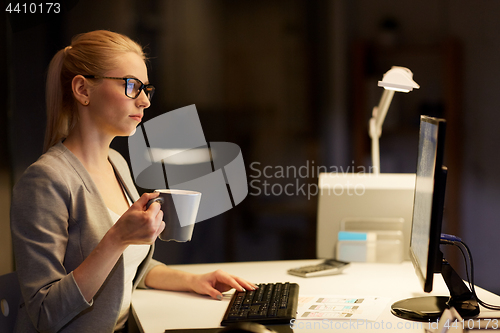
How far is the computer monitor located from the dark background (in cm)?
146

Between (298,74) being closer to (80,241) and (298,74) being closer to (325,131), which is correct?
(325,131)

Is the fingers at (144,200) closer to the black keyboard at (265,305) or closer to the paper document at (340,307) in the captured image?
the black keyboard at (265,305)

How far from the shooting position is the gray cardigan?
1.06 meters

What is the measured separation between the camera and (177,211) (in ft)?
3.65

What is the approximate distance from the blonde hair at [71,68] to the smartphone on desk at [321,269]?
35.4 inches

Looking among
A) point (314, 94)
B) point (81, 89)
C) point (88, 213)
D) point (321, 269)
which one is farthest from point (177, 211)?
point (314, 94)

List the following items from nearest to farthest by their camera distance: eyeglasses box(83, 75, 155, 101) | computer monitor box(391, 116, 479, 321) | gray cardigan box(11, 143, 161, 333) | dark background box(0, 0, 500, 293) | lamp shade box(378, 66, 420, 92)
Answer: computer monitor box(391, 116, 479, 321), gray cardigan box(11, 143, 161, 333), eyeglasses box(83, 75, 155, 101), lamp shade box(378, 66, 420, 92), dark background box(0, 0, 500, 293)

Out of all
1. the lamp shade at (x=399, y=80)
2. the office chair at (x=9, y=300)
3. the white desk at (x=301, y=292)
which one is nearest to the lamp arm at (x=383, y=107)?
the lamp shade at (x=399, y=80)

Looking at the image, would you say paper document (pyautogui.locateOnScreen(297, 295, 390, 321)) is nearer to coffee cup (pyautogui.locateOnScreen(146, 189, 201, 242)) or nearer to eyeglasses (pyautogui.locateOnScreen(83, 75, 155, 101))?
coffee cup (pyautogui.locateOnScreen(146, 189, 201, 242))

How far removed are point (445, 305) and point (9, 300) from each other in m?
1.14

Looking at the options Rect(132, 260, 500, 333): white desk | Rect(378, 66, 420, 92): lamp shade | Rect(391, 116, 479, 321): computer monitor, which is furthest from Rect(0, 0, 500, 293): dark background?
Rect(391, 116, 479, 321): computer monitor

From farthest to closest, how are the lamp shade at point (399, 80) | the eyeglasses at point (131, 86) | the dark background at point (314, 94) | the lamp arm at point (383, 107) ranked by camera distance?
the dark background at point (314, 94)
the lamp arm at point (383, 107)
the lamp shade at point (399, 80)
the eyeglasses at point (131, 86)

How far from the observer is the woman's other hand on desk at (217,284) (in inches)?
52.6

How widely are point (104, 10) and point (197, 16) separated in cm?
50
